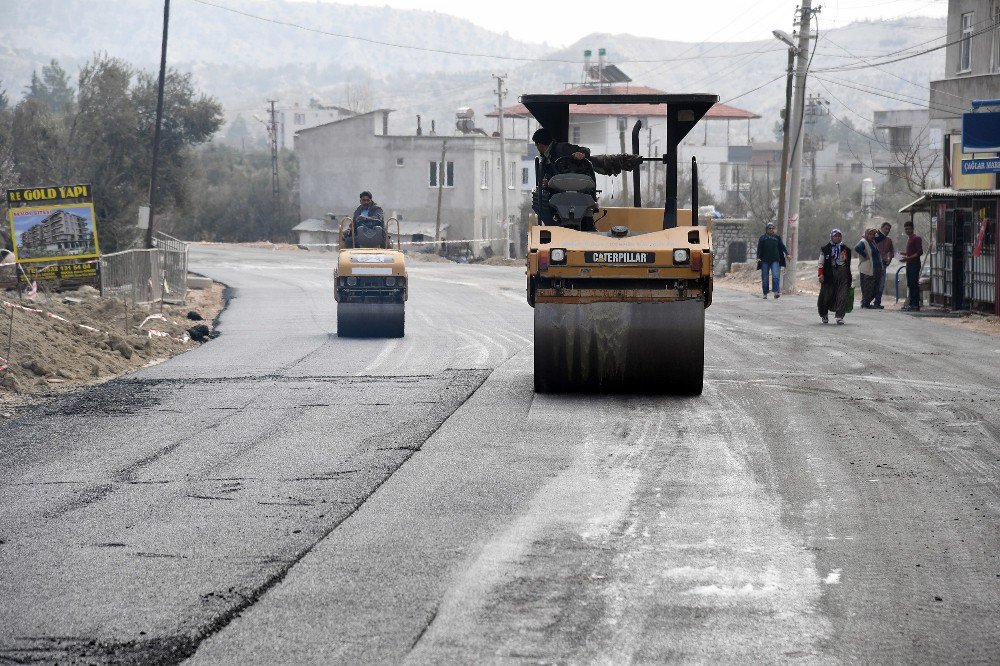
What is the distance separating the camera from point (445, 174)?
74.6 m

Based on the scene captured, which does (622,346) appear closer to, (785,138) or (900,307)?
(900,307)

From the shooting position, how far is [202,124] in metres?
51.9

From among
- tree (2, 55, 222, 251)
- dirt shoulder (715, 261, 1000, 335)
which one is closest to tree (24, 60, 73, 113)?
tree (2, 55, 222, 251)

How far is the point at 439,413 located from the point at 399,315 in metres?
7.59

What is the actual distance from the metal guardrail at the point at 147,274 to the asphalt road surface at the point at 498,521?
38.6 ft

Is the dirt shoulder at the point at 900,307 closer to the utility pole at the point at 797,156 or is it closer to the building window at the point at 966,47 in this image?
the utility pole at the point at 797,156

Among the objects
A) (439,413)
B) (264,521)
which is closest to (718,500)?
(264,521)

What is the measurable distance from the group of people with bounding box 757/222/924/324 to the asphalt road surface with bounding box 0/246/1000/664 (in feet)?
24.5

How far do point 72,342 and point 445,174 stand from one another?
2334 inches

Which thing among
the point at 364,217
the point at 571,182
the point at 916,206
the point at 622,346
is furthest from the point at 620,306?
the point at 916,206

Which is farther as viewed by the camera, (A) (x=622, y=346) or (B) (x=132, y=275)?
(B) (x=132, y=275)

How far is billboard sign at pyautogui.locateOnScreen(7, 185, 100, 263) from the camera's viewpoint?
81.6 feet

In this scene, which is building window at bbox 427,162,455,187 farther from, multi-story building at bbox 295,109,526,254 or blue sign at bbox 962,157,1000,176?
blue sign at bbox 962,157,1000,176

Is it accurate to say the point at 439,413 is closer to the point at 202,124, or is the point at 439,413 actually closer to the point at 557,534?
the point at 557,534
